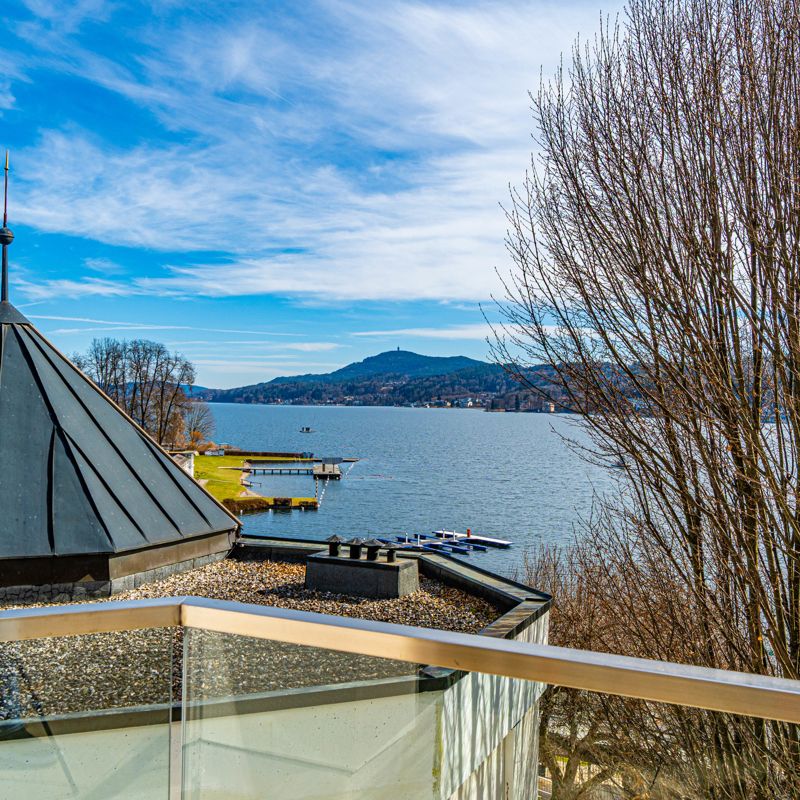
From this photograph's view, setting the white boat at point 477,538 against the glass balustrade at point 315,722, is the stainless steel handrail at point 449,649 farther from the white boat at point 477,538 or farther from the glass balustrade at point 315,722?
the white boat at point 477,538

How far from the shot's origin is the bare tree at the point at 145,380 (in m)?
49.9

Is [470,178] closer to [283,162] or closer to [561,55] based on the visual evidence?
[561,55]

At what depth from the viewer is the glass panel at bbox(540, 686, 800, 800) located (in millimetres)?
1649

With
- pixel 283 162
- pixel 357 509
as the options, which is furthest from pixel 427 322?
pixel 283 162

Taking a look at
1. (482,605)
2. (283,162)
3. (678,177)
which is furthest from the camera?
(283,162)

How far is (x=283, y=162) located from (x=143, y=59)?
868 cm

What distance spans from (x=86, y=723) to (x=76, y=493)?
317 inches

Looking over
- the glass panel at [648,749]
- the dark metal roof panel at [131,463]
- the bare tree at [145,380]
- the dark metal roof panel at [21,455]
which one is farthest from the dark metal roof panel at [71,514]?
the bare tree at [145,380]

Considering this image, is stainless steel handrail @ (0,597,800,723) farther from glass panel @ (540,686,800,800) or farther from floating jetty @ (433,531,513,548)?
floating jetty @ (433,531,513,548)

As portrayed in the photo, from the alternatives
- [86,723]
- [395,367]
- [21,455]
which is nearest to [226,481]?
[21,455]

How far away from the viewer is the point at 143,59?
1384cm

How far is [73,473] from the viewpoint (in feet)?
31.3

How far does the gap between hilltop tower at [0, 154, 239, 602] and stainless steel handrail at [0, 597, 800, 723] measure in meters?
7.70

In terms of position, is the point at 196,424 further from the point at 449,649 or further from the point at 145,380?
the point at 449,649
